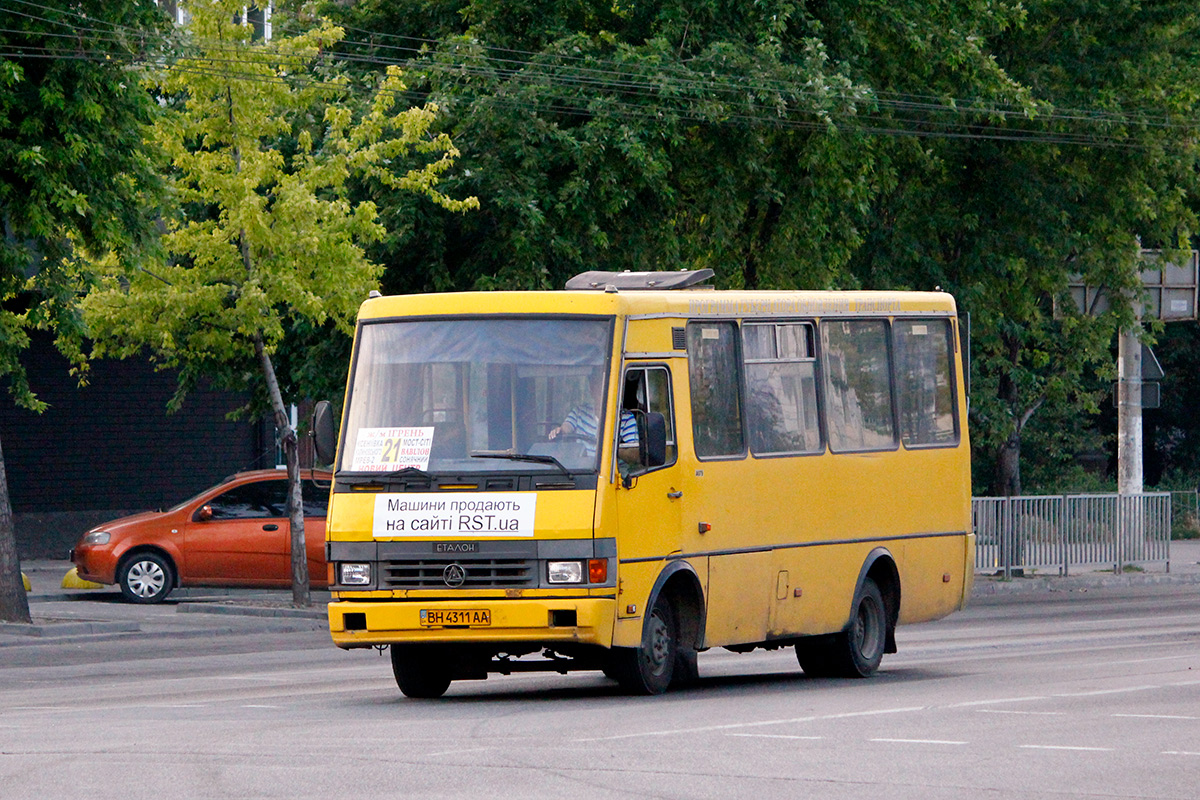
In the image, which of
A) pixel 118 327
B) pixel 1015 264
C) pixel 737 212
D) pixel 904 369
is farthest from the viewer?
pixel 1015 264

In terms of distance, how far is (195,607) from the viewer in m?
24.4

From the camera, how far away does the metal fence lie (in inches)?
1209

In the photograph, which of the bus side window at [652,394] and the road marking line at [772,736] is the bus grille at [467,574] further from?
the road marking line at [772,736]

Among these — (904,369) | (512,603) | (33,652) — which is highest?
→ (904,369)

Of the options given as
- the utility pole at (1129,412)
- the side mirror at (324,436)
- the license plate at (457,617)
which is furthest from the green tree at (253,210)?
the utility pole at (1129,412)

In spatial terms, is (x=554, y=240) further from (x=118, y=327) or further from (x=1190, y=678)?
(x=1190, y=678)

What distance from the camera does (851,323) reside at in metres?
16.0

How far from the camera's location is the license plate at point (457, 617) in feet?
42.3

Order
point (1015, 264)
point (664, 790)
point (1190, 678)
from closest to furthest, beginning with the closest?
point (664, 790) < point (1190, 678) < point (1015, 264)

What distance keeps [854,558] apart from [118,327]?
36.2 ft

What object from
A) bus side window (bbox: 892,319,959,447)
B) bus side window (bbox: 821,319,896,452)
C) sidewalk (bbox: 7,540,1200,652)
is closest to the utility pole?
sidewalk (bbox: 7,540,1200,652)

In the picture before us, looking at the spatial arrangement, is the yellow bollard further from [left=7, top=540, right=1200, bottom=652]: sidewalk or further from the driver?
the driver

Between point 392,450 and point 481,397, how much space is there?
0.68 meters

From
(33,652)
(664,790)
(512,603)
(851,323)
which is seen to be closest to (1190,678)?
(851,323)
